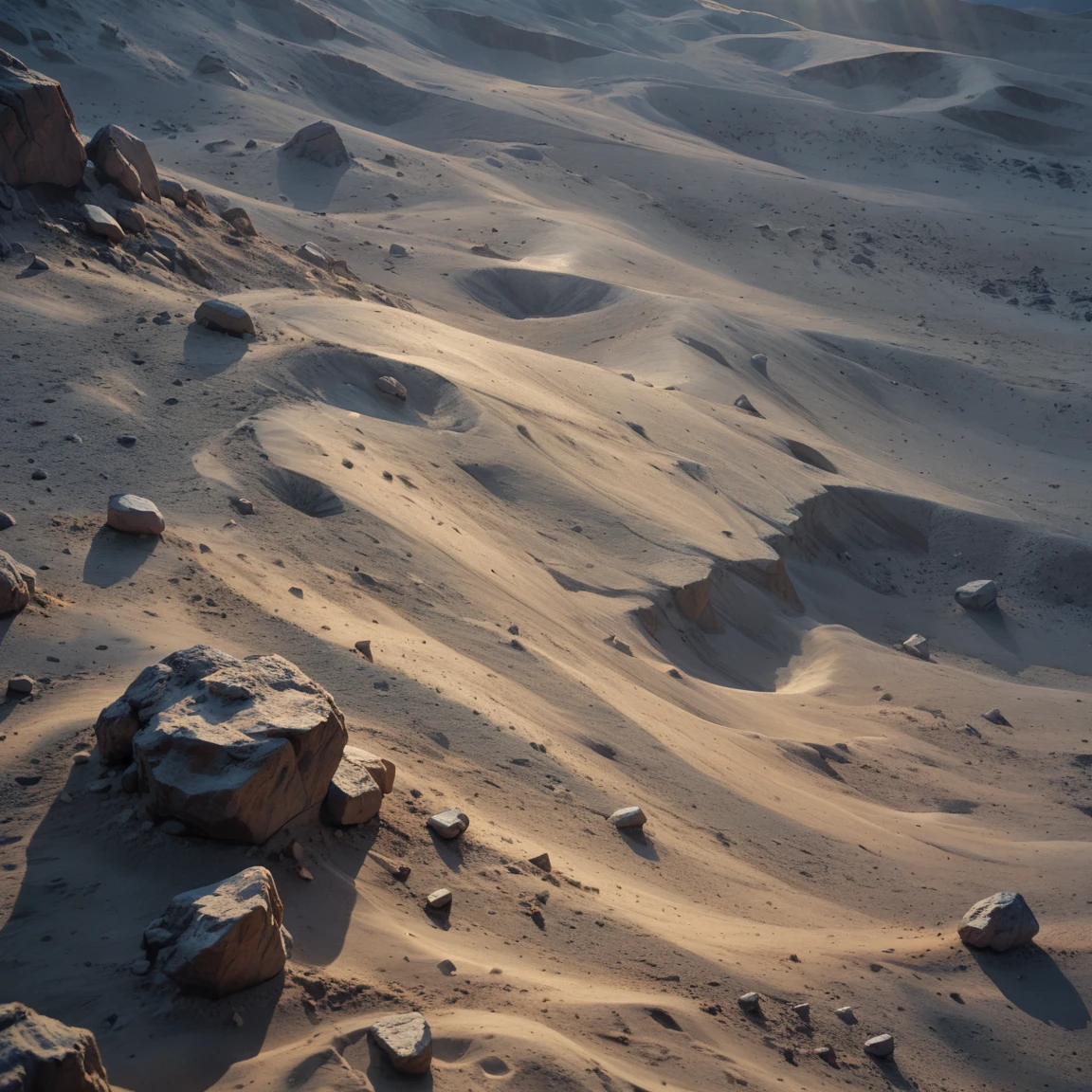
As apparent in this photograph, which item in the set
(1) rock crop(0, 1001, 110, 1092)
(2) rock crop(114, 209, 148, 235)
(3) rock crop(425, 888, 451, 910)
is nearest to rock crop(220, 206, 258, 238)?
(2) rock crop(114, 209, 148, 235)

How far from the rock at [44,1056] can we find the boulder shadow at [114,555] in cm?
241

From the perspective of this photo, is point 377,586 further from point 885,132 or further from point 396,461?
point 885,132

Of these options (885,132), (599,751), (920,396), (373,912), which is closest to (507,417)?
(599,751)

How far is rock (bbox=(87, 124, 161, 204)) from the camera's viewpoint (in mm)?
8227

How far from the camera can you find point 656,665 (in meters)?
6.13

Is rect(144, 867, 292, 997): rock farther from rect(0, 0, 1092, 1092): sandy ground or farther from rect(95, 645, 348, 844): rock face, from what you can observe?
rect(95, 645, 348, 844): rock face

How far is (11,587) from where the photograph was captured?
3.65 m

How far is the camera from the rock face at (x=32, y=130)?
23.8 ft

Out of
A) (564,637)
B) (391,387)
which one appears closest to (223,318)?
(391,387)

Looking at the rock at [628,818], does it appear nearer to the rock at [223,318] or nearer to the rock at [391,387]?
the rock at [391,387]

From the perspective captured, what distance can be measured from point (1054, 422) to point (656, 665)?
10890mm

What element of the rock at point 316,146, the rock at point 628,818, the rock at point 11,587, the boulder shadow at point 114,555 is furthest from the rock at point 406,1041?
the rock at point 316,146

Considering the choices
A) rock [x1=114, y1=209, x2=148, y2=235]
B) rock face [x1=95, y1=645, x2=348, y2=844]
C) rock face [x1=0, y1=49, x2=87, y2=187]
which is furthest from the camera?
rock [x1=114, y1=209, x2=148, y2=235]

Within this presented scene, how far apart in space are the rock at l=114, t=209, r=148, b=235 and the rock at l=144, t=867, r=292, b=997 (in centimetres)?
685
